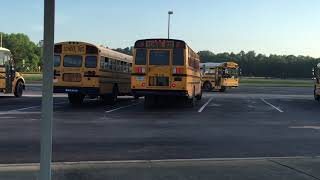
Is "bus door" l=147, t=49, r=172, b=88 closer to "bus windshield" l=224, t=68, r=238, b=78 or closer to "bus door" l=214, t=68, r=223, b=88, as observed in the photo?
"bus door" l=214, t=68, r=223, b=88

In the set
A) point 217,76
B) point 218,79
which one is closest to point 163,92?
point 217,76

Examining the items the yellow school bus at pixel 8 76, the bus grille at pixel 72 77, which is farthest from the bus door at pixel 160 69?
the yellow school bus at pixel 8 76

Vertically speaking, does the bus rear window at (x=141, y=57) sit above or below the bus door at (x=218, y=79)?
above

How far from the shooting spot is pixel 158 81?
25.8 m

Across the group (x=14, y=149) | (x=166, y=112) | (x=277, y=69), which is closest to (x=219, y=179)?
(x=14, y=149)

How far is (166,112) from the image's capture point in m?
24.0

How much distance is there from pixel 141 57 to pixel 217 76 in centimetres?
2738

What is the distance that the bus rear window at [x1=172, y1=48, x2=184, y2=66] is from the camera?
84.2ft

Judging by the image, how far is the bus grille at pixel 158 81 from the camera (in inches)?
1013

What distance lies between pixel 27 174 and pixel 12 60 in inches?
1001

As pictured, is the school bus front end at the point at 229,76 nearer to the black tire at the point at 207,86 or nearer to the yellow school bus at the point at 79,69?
the black tire at the point at 207,86

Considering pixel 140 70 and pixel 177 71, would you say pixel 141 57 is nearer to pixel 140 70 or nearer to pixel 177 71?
pixel 140 70

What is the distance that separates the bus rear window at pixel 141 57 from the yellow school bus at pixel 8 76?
9377 mm

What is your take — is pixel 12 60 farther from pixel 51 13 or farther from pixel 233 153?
pixel 51 13
